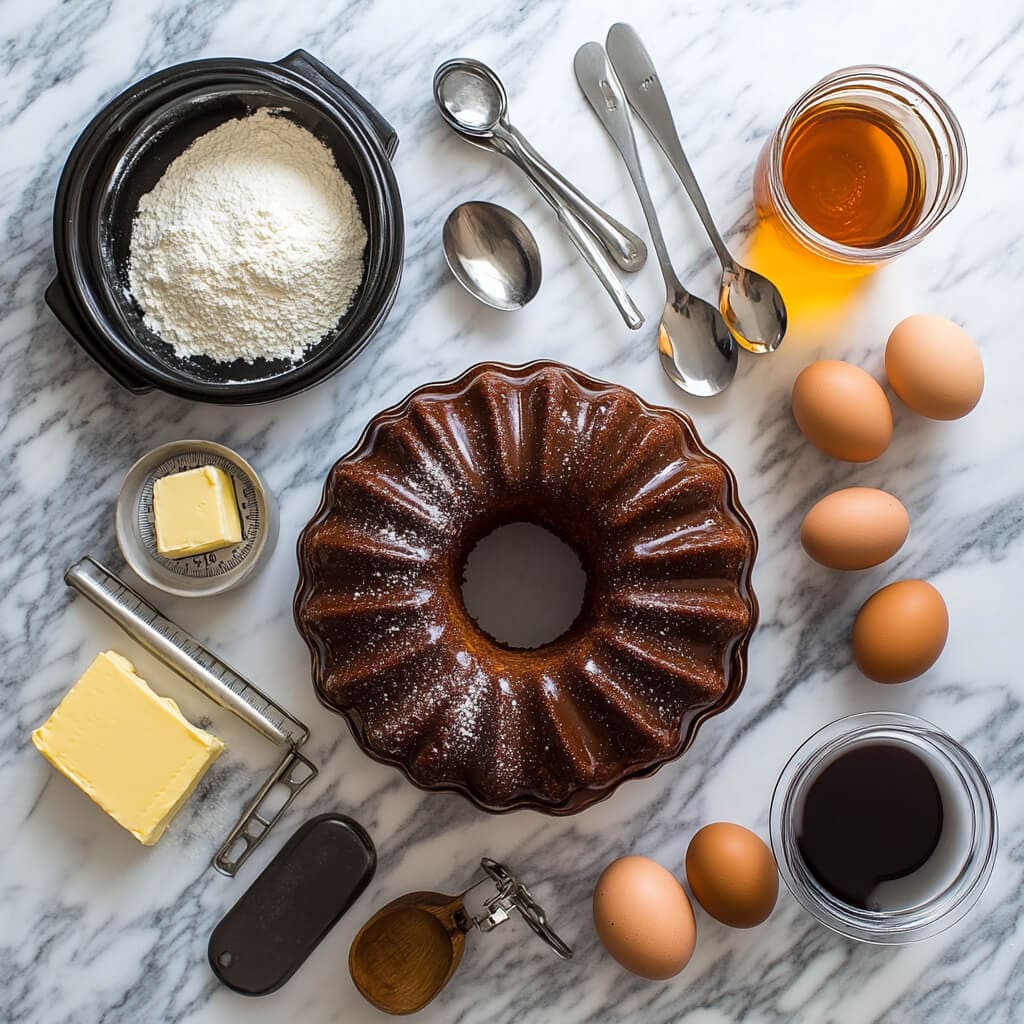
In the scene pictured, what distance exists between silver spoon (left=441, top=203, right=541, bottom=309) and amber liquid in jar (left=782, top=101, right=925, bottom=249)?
40cm

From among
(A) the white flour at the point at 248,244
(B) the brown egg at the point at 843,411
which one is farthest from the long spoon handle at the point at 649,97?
(A) the white flour at the point at 248,244

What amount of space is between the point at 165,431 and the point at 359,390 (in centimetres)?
30

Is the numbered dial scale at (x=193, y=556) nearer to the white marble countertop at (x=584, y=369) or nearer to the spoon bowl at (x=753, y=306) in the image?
the white marble countertop at (x=584, y=369)

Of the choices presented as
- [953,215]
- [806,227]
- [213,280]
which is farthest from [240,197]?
[953,215]

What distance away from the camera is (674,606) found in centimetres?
131

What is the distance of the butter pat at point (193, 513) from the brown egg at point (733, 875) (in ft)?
2.66

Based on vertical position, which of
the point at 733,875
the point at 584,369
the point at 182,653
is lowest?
the point at 182,653

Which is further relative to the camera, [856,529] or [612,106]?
[612,106]

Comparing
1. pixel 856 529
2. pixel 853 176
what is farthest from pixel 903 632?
pixel 853 176

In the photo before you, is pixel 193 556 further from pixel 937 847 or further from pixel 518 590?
pixel 937 847

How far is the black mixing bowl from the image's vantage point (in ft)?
4.44

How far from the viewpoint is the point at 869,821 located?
4.56 feet

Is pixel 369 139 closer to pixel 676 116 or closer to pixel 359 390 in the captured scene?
pixel 359 390

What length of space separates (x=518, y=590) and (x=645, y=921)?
1.62 feet
